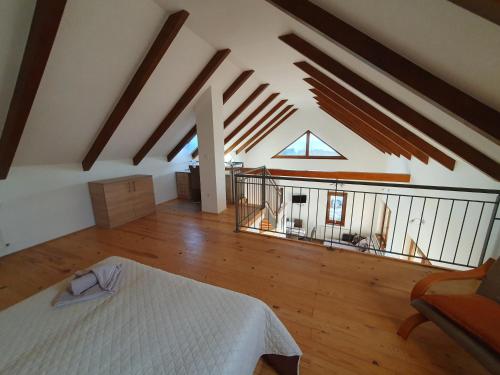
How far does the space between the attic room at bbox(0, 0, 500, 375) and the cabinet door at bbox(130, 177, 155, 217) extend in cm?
3

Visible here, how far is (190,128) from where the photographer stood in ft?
16.4

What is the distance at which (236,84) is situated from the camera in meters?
4.24

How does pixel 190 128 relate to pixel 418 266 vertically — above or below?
above

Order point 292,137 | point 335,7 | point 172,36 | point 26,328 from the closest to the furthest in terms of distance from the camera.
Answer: point 26,328, point 335,7, point 172,36, point 292,137

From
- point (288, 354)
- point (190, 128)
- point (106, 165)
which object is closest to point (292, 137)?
point (190, 128)

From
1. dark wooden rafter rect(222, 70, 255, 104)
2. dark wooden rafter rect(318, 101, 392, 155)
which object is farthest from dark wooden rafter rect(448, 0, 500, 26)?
dark wooden rafter rect(318, 101, 392, 155)

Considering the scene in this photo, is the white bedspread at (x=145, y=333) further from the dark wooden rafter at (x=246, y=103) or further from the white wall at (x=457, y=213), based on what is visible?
the dark wooden rafter at (x=246, y=103)

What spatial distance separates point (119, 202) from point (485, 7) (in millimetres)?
4627

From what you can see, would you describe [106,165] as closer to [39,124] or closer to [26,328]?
[39,124]

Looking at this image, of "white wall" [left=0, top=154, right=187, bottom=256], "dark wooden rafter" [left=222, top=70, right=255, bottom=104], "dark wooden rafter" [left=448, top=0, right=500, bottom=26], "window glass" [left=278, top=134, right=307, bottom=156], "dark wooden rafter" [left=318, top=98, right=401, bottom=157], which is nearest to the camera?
"dark wooden rafter" [left=448, top=0, right=500, bottom=26]

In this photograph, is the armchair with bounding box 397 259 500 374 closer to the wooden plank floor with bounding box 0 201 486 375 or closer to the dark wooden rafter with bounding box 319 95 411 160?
the wooden plank floor with bounding box 0 201 486 375

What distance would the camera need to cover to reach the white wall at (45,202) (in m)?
→ 2.91

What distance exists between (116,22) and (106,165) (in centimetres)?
267

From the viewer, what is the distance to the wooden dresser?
3.67 metres
